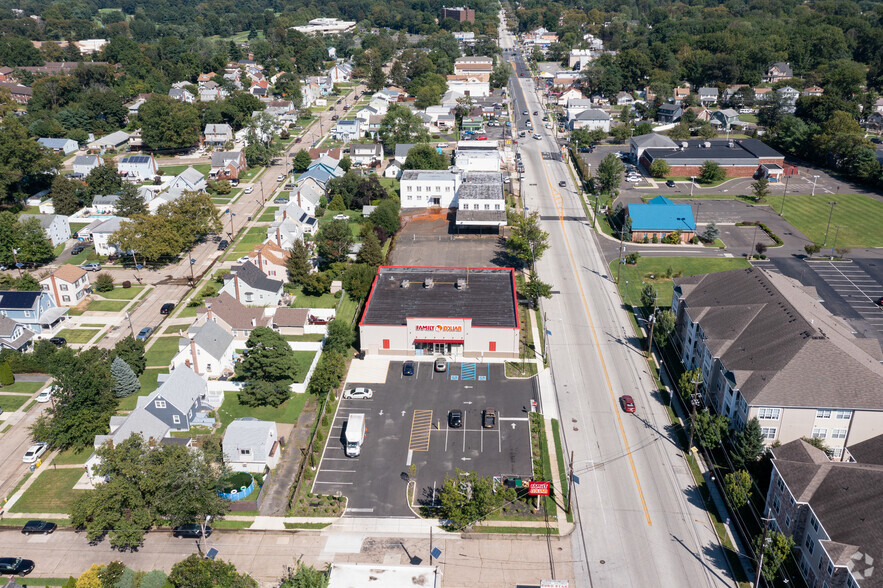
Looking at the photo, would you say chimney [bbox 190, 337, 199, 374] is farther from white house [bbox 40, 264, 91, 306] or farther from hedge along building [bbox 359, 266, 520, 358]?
white house [bbox 40, 264, 91, 306]

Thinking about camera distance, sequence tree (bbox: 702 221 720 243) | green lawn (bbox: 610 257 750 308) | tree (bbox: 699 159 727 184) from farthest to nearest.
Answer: tree (bbox: 699 159 727 184) → tree (bbox: 702 221 720 243) → green lawn (bbox: 610 257 750 308)

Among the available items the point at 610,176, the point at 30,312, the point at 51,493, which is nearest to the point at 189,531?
the point at 51,493

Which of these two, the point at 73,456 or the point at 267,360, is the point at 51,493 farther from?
the point at 267,360

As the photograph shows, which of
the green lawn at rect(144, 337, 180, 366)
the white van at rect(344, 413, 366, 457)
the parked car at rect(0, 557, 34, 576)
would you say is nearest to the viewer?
the parked car at rect(0, 557, 34, 576)

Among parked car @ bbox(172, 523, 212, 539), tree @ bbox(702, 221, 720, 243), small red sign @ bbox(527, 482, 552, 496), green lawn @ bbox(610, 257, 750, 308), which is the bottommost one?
parked car @ bbox(172, 523, 212, 539)

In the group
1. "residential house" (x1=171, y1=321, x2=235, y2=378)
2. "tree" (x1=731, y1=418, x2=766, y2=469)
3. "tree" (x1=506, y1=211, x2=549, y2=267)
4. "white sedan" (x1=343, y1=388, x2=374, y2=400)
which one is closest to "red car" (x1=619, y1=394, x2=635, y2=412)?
"tree" (x1=731, y1=418, x2=766, y2=469)

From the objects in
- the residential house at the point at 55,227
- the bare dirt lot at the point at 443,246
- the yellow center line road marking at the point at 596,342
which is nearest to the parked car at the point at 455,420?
the yellow center line road marking at the point at 596,342

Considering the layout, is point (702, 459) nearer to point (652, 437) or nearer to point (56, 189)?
point (652, 437)
